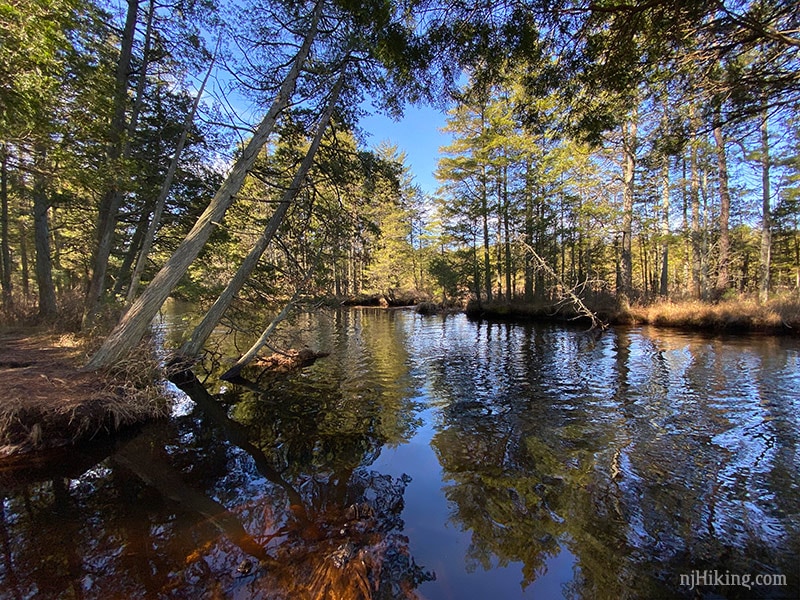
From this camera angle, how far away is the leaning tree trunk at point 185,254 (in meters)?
6.20

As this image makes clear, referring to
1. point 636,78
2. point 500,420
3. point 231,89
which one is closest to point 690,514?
point 500,420

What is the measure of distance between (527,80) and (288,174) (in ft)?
23.3

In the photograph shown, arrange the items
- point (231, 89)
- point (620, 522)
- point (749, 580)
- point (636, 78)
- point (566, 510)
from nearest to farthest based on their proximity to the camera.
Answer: point (749, 580) < point (620, 522) < point (566, 510) < point (636, 78) < point (231, 89)

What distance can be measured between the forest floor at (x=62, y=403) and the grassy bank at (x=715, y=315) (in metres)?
15.0

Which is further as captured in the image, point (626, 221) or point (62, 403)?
point (626, 221)

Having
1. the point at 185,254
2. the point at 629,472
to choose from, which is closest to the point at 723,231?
the point at 629,472

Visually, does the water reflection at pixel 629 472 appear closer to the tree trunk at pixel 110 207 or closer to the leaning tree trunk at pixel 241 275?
the leaning tree trunk at pixel 241 275

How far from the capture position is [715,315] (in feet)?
46.3

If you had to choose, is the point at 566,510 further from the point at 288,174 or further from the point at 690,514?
the point at 288,174

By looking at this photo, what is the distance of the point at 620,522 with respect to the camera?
130 inches

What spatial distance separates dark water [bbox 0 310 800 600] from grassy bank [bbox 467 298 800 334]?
761 cm

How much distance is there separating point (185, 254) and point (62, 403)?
10.5ft

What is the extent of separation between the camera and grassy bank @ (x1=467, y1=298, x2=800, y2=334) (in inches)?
507

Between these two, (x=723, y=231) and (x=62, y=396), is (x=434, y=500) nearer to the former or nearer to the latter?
(x=62, y=396)
